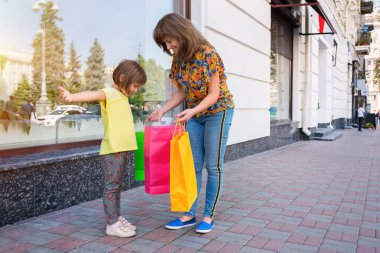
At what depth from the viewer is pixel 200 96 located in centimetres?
326

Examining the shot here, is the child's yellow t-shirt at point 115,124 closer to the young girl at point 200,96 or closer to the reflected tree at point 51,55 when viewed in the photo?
the young girl at point 200,96

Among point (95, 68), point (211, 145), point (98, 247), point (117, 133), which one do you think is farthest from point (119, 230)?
point (95, 68)

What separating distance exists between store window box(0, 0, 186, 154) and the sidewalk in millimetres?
954

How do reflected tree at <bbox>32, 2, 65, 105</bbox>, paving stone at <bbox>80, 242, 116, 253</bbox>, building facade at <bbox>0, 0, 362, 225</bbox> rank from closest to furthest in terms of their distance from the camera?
paving stone at <bbox>80, 242, 116, 253</bbox> → building facade at <bbox>0, 0, 362, 225</bbox> → reflected tree at <bbox>32, 2, 65, 105</bbox>

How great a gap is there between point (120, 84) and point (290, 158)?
18.9ft

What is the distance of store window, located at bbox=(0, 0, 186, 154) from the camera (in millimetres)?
4186

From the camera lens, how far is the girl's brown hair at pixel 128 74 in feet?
10.3

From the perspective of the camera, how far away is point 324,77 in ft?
57.3

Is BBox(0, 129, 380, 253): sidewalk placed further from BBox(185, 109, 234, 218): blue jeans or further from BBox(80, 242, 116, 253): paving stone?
BBox(185, 109, 234, 218): blue jeans

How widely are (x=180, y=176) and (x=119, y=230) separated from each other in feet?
2.16

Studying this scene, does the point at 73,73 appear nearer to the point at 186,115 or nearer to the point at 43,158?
the point at 43,158

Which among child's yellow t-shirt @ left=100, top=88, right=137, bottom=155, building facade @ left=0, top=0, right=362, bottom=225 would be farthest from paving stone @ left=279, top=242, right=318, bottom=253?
building facade @ left=0, top=0, right=362, bottom=225

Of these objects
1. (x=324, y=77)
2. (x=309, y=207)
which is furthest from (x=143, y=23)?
(x=324, y=77)

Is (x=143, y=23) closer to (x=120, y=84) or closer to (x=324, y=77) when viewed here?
(x=120, y=84)
